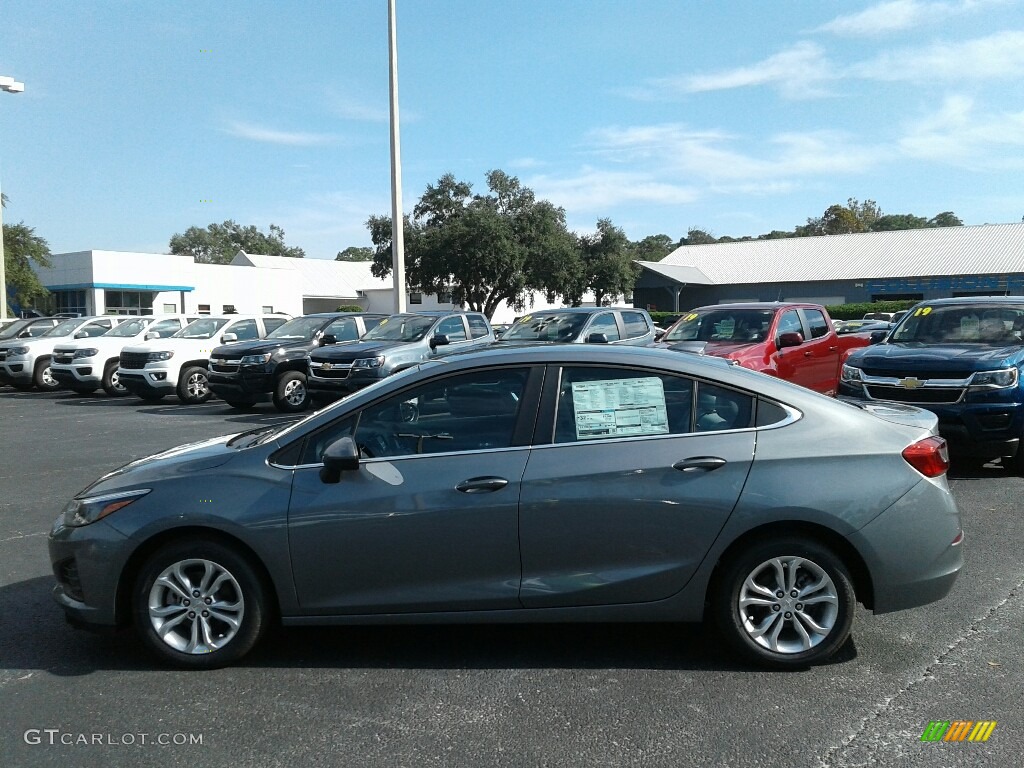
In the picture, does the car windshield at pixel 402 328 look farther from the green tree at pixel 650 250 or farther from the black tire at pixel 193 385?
the green tree at pixel 650 250

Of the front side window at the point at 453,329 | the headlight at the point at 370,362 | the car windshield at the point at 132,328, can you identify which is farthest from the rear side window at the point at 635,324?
the car windshield at the point at 132,328

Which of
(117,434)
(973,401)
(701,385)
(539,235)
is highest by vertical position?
(539,235)

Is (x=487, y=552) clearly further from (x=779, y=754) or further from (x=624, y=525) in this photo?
(x=779, y=754)

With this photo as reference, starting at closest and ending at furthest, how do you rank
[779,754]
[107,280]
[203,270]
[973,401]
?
1. [779,754]
2. [973,401]
3. [107,280]
4. [203,270]

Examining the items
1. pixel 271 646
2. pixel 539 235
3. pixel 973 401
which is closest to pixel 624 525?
pixel 271 646

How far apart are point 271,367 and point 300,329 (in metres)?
1.59

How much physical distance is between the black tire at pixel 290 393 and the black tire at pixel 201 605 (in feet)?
37.5

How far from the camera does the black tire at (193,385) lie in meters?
17.7

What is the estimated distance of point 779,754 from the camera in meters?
3.48

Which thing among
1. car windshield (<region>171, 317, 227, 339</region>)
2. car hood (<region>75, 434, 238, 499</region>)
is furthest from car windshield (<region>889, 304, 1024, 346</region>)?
car windshield (<region>171, 317, 227, 339</region>)

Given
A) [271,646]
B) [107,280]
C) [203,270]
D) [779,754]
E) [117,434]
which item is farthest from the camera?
[203,270]

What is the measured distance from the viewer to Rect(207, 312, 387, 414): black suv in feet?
51.2

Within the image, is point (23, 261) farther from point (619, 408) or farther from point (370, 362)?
point (619, 408)

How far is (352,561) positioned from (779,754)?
6.79 feet
